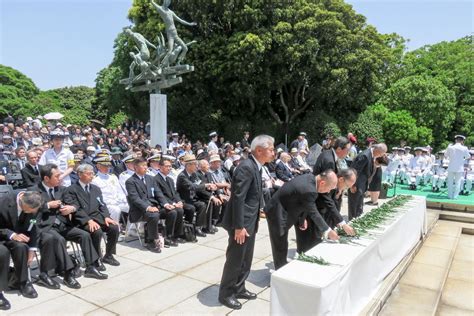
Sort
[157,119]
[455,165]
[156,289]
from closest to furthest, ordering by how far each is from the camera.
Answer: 1. [156,289]
2. [455,165]
3. [157,119]

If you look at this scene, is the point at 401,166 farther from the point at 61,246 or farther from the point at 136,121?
the point at 136,121

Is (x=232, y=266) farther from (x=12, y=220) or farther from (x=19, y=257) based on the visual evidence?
(x=12, y=220)

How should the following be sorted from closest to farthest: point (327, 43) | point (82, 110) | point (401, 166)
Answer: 1. point (401, 166)
2. point (327, 43)
3. point (82, 110)

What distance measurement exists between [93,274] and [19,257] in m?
1.03

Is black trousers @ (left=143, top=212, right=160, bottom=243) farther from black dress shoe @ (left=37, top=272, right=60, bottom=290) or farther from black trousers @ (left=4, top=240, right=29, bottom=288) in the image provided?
black trousers @ (left=4, top=240, right=29, bottom=288)

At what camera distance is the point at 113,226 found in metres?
5.59

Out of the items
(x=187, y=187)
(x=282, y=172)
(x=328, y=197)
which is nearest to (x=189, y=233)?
(x=187, y=187)

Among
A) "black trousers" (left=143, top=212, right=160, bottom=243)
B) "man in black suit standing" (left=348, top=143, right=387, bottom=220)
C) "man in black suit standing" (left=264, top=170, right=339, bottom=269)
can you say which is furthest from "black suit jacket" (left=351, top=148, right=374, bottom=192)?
"black trousers" (left=143, top=212, right=160, bottom=243)

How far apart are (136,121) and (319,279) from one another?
85.5 ft

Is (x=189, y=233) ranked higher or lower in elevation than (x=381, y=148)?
lower

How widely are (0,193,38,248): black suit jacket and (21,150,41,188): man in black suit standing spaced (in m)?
2.20

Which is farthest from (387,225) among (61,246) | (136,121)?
(136,121)

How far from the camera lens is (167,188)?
686cm

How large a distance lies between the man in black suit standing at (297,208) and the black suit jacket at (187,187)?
2950mm
